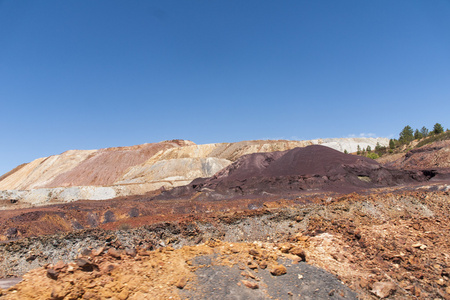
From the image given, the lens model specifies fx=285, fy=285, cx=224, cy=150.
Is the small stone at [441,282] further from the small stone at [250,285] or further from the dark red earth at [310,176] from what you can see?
the dark red earth at [310,176]

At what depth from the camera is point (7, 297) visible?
16.1ft

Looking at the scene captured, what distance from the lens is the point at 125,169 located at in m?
60.2

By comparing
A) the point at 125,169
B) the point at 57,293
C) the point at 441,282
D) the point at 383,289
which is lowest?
the point at 441,282

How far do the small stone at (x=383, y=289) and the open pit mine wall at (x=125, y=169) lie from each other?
114 ft

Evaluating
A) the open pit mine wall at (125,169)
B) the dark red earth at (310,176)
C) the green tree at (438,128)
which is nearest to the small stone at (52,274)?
the dark red earth at (310,176)

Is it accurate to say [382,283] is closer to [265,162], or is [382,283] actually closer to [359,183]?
[359,183]

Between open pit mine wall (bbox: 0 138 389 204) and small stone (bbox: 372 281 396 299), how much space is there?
34650mm

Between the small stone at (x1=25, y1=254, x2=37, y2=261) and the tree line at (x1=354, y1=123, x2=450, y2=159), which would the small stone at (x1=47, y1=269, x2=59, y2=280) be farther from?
the tree line at (x1=354, y1=123, x2=450, y2=159)

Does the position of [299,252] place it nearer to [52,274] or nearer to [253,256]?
[253,256]

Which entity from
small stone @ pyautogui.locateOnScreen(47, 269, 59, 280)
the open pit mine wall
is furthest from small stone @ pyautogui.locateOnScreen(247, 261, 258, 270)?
the open pit mine wall

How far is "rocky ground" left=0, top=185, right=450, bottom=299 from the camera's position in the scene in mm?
5758

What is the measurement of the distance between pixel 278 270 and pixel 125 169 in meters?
58.0

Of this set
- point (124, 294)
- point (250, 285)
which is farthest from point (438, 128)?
point (124, 294)

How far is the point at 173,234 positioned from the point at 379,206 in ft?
27.8
